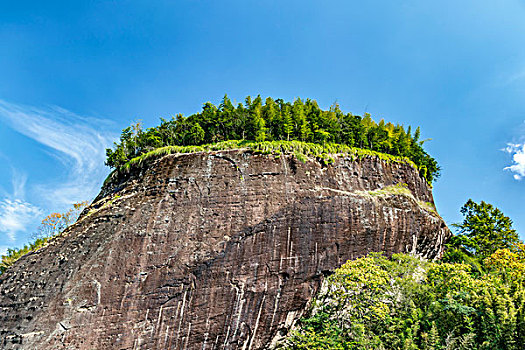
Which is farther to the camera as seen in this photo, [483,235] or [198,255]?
[483,235]

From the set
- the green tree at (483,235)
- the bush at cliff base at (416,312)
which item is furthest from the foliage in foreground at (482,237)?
the bush at cliff base at (416,312)

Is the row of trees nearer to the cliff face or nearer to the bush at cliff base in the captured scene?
the cliff face

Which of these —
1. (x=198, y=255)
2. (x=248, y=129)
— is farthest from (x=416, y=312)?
(x=248, y=129)

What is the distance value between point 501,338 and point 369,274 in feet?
12.9

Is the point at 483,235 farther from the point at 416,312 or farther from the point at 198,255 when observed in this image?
the point at 198,255

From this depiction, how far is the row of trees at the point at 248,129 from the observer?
14547mm

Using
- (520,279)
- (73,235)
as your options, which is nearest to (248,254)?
(73,235)

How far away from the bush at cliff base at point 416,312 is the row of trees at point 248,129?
653 cm

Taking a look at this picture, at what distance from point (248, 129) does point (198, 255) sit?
21.2ft

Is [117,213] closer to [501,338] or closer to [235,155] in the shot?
[235,155]

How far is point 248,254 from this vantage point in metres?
11.4

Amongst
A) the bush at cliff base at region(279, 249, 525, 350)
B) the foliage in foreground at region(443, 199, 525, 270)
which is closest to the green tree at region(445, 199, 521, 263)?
the foliage in foreground at region(443, 199, 525, 270)

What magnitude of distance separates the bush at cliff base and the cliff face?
4.25 ft

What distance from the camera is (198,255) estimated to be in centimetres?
1085
